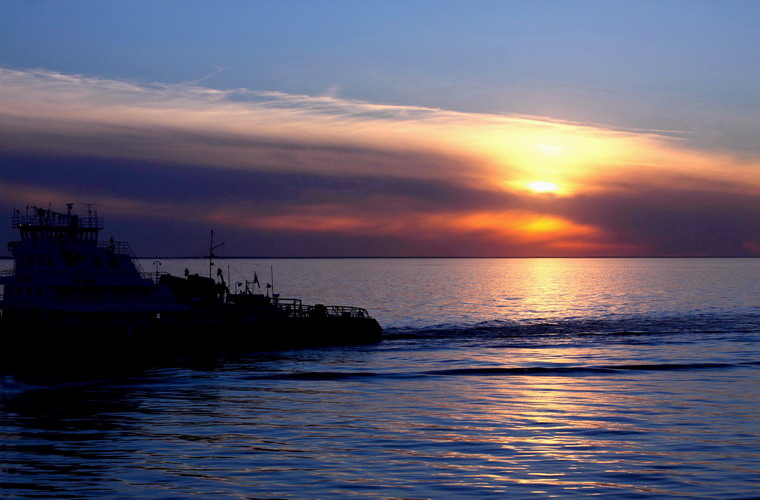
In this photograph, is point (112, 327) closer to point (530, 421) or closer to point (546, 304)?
point (530, 421)

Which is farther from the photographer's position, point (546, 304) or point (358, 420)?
point (546, 304)

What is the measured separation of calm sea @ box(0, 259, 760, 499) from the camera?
1244 inches

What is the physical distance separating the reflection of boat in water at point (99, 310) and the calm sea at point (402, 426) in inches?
240

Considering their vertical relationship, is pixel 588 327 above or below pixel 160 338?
below

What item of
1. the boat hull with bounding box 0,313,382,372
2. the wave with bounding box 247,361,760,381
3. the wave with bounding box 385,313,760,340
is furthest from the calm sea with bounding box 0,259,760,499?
the wave with bounding box 385,313,760,340

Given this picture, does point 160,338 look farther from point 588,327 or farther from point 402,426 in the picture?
point 588,327

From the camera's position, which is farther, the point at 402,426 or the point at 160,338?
the point at 160,338

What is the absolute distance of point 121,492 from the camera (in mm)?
30281

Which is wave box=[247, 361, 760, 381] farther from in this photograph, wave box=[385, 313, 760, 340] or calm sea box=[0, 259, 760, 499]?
wave box=[385, 313, 760, 340]

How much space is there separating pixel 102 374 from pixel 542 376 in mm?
33475

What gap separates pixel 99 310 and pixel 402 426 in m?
42.5

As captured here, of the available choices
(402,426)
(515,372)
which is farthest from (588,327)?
(402,426)

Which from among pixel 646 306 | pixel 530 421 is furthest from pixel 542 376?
pixel 646 306

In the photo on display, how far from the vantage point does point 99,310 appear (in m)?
75.7
